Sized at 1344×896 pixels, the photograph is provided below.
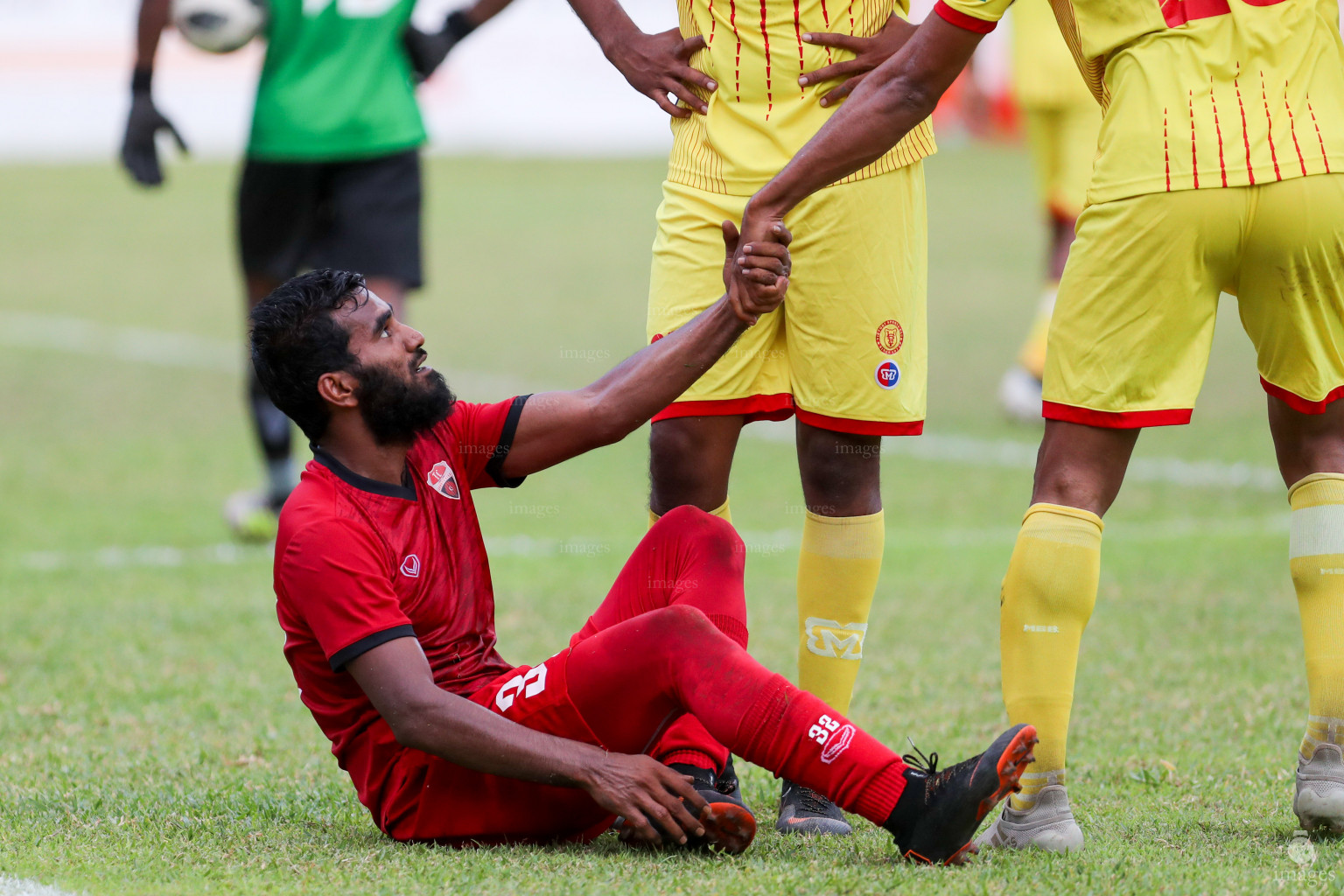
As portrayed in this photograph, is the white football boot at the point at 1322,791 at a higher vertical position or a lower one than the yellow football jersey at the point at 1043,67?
lower

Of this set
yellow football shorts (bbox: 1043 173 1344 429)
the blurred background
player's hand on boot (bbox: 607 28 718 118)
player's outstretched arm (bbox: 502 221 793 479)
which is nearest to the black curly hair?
player's outstretched arm (bbox: 502 221 793 479)

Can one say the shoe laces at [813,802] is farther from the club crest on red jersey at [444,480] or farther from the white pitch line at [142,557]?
the white pitch line at [142,557]

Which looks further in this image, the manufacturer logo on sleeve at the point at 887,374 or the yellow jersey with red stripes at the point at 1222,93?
the manufacturer logo on sleeve at the point at 887,374

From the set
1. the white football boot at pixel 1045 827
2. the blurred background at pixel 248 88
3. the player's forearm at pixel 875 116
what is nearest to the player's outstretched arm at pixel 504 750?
the white football boot at pixel 1045 827

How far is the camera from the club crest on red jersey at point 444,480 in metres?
3.07

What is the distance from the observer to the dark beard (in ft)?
9.75

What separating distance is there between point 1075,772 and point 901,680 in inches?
37.5

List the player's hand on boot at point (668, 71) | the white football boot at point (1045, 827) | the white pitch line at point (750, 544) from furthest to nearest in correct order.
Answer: the white pitch line at point (750, 544), the player's hand on boot at point (668, 71), the white football boot at point (1045, 827)

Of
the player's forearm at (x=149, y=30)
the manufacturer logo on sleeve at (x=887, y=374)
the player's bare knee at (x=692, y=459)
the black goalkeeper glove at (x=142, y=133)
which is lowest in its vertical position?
the player's bare knee at (x=692, y=459)

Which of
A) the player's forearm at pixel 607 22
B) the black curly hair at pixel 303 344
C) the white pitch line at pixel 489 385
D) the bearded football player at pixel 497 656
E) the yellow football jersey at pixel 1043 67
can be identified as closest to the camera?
the bearded football player at pixel 497 656

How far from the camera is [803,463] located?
11.3ft

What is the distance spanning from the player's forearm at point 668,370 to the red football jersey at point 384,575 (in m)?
0.20

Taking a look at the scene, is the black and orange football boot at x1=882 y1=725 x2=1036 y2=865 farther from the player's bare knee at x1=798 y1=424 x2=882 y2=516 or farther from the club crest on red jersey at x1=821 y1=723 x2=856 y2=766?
the player's bare knee at x1=798 y1=424 x2=882 y2=516

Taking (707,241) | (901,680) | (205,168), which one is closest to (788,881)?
(707,241)
